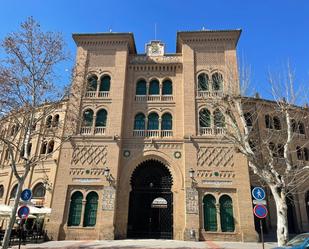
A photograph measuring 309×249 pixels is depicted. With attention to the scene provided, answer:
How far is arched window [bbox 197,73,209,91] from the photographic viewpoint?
20281 millimetres

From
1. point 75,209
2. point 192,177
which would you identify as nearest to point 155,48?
point 192,177

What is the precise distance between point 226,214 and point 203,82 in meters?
9.69

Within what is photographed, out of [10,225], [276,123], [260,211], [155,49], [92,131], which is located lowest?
[10,225]

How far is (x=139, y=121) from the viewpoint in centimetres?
2023

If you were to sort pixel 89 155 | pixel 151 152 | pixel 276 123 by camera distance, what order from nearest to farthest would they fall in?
1. pixel 89 155
2. pixel 151 152
3. pixel 276 123

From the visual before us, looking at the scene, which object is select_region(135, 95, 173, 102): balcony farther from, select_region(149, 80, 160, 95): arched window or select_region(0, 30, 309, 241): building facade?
select_region(149, 80, 160, 95): arched window

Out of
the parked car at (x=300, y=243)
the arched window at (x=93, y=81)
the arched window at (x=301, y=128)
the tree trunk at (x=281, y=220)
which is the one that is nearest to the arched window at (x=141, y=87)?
the arched window at (x=93, y=81)

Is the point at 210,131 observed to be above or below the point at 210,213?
above

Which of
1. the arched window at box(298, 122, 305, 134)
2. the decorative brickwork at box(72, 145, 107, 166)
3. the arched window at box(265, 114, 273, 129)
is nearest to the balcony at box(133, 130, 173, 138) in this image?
the decorative brickwork at box(72, 145, 107, 166)

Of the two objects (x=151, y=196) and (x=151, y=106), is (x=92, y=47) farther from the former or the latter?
(x=151, y=196)

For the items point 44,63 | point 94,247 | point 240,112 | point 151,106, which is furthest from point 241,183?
point 44,63

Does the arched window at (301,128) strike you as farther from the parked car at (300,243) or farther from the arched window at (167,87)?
the parked car at (300,243)

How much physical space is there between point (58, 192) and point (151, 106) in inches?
351

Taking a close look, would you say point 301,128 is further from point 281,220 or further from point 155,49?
point 281,220
